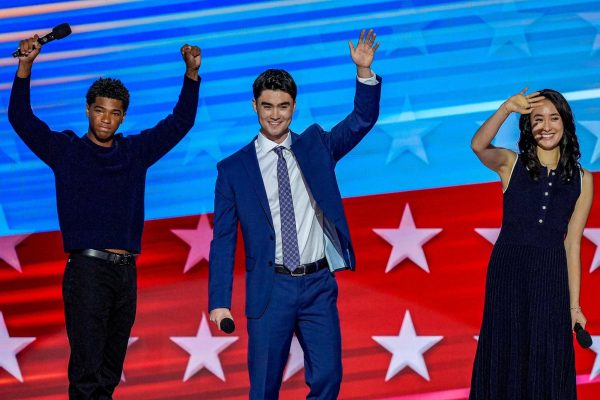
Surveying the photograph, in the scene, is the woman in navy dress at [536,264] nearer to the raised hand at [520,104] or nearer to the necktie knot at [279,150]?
the raised hand at [520,104]

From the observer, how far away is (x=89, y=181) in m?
3.78

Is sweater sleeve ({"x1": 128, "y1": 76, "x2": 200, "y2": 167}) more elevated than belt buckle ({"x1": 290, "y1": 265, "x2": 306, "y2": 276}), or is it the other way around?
sweater sleeve ({"x1": 128, "y1": 76, "x2": 200, "y2": 167})

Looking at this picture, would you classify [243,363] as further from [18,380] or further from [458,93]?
[458,93]

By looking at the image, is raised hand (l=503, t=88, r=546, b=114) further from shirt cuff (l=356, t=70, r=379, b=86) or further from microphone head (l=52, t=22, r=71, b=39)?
microphone head (l=52, t=22, r=71, b=39)

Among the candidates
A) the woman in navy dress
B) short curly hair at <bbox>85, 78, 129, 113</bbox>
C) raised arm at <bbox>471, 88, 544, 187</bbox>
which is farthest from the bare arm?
short curly hair at <bbox>85, 78, 129, 113</bbox>

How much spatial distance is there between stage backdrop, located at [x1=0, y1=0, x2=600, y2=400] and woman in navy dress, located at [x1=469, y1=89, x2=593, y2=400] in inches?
36.4

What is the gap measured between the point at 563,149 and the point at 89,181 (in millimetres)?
1763

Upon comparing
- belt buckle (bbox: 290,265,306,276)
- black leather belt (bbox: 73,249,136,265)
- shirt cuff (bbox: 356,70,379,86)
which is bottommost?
belt buckle (bbox: 290,265,306,276)

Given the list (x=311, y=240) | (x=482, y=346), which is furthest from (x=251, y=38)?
(x=482, y=346)

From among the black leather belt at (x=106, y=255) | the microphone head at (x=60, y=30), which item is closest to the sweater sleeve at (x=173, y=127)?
the black leather belt at (x=106, y=255)

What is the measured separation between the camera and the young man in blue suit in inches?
136

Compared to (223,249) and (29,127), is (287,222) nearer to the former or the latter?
(223,249)

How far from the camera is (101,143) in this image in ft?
12.6

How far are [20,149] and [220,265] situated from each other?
1675 mm
